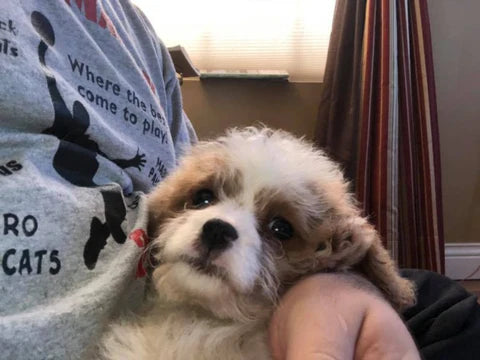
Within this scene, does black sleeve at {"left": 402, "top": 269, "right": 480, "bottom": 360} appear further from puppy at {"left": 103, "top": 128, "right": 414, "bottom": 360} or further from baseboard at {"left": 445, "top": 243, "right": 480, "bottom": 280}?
baseboard at {"left": 445, "top": 243, "right": 480, "bottom": 280}

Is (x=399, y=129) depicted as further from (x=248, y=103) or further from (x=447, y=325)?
(x=447, y=325)

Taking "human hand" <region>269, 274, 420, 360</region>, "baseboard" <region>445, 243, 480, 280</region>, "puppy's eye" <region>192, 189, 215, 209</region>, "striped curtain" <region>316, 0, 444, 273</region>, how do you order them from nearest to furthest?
"human hand" <region>269, 274, 420, 360</region> < "puppy's eye" <region>192, 189, 215, 209</region> < "striped curtain" <region>316, 0, 444, 273</region> < "baseboard" <region>445, 243, 480, 280</region>

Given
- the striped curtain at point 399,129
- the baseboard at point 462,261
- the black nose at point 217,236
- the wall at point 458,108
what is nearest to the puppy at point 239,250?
the black nose at point 217,236

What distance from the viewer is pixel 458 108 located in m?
2.26

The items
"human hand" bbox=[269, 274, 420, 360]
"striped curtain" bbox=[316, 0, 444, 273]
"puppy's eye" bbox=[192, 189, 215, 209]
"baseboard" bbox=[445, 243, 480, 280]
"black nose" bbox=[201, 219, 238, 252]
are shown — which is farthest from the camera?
"baseboard" bbox=[445, 243, 480, 280]

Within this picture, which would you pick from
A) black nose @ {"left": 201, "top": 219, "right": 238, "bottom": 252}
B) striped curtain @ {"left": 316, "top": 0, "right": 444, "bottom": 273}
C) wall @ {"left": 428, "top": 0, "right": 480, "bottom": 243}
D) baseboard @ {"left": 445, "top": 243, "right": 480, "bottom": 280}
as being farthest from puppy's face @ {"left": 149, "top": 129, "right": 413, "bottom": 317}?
baseboard @ {"left": 445, "top": 243, "right": 480, "bottom": 280}

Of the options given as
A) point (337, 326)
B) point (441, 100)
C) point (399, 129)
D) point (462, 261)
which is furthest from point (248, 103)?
point (337, 326)

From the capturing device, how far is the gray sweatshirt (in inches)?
20.3

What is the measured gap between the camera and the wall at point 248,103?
2230mm

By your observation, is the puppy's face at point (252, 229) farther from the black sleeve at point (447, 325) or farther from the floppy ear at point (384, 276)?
the black sleeve at point (447, 325)

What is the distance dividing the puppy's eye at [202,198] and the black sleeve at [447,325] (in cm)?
41

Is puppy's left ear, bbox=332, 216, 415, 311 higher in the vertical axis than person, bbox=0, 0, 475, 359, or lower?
lower

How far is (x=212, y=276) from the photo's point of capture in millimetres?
593

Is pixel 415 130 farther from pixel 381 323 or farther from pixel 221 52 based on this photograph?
pixel 381 323
